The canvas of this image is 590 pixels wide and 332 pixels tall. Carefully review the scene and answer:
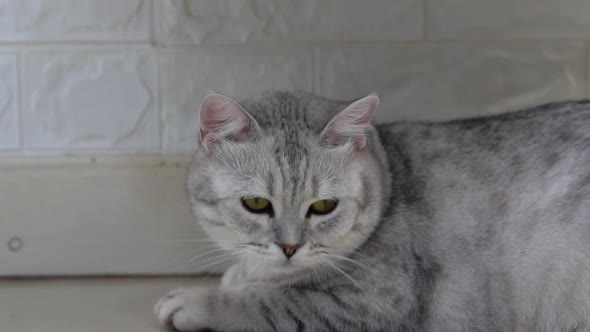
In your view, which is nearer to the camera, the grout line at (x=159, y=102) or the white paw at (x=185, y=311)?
the white paw at (x=185, y=311)

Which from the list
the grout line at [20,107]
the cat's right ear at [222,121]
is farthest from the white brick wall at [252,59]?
the cat's right ear at [222,121]

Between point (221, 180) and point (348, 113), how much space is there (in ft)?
0.97

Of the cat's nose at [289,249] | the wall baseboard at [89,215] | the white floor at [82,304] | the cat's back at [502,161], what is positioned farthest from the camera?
the wall baseboard at [89,215]

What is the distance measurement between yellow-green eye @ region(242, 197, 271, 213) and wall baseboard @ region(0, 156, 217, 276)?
652mm

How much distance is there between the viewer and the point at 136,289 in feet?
7.15

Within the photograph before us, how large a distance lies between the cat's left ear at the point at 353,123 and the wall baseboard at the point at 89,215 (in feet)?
2.32

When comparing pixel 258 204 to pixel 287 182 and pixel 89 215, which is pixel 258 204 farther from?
pixel 89 215

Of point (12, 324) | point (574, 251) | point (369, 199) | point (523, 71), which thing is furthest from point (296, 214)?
point (523, 71)

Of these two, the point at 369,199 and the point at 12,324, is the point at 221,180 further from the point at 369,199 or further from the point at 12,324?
the point at 12,324

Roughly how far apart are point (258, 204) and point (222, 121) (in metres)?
0.19

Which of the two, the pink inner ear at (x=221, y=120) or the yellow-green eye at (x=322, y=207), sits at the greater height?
the pink inner ear at (x=221, y=120)

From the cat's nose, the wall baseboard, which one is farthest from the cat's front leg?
the wall baseboard

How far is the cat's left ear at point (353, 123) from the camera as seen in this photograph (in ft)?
5.48

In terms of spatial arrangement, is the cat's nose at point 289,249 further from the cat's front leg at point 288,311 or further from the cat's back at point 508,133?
the cat's back at point 508,133
